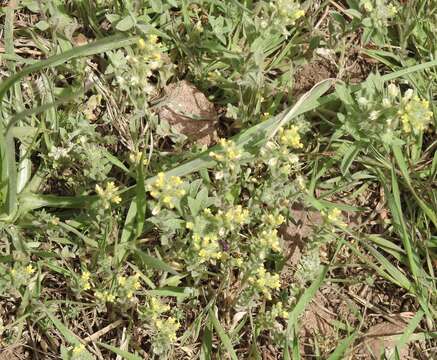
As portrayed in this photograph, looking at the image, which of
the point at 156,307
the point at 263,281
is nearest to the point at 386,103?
the point at 263,281

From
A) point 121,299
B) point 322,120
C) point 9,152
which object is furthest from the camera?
point 322,120

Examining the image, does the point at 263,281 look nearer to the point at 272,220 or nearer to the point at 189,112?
the point at 272,220

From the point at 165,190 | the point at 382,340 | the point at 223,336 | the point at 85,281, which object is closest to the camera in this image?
the point at 165,190

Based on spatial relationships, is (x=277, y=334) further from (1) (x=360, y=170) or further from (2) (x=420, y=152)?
(2) (x=420, y=152)

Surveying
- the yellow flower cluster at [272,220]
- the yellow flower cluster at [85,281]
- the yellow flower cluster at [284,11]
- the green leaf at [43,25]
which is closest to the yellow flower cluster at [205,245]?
the yellow flower cluster at [272,220]

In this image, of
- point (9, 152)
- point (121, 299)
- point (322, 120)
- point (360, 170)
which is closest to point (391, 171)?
point (360, 170)

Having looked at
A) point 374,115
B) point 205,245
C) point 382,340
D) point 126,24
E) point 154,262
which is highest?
point 126,24

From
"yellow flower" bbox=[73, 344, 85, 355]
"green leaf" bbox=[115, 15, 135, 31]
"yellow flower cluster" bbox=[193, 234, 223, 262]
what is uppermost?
"green leaf" bbox=[115, 15, 135, 31]

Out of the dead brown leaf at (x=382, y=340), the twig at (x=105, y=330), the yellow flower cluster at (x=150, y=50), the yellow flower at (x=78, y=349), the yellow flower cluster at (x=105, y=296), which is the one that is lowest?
the dead brown leaf at (x=382, y=340)

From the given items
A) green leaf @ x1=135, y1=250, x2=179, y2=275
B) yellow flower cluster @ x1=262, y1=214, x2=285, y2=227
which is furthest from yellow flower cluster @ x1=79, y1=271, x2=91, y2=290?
yellow flower cluster @ x1=262, y1=214, x2=285, y2=227

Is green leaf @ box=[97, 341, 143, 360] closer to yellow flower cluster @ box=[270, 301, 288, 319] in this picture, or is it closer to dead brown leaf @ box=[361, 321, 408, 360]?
yellow flower cluster @ box=[270, 301, 288, 319]

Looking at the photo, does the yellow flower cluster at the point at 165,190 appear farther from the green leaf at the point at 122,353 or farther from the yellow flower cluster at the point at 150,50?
the green leaf at the point at 122,353
